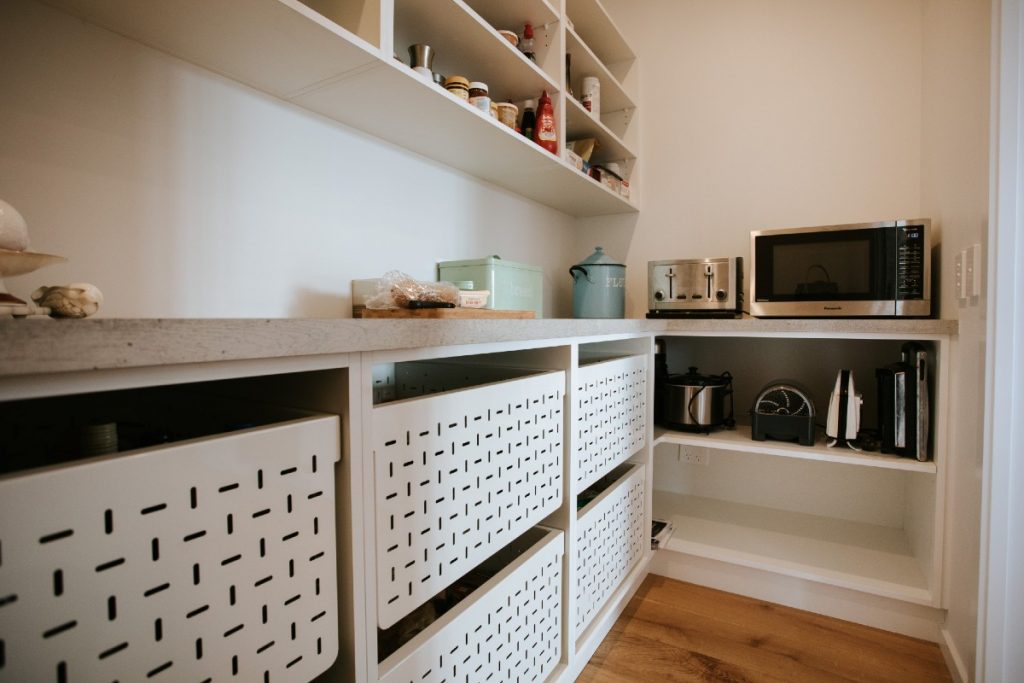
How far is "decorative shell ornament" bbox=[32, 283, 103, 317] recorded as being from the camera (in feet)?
1.75

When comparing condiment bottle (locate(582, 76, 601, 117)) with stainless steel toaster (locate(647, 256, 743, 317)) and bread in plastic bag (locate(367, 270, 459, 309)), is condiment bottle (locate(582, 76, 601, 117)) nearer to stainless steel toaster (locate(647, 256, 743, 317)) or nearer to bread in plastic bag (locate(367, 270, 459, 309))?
stainless steel toaster (locate(647, 256, 743, 317))

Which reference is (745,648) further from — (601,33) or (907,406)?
(601,33)

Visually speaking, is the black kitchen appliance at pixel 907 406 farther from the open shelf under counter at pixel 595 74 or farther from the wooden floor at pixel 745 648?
the open shelf under counter at pixel 595 74

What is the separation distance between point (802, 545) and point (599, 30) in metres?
2.29

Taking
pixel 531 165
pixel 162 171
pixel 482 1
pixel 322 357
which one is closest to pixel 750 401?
pixel 531 165

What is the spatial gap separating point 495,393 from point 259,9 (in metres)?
0.79

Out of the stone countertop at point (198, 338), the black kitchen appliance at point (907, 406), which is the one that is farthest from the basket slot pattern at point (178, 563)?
the black kitchen appliance at point (907, 406)

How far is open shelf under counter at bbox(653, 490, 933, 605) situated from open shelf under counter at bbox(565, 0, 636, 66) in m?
2.15

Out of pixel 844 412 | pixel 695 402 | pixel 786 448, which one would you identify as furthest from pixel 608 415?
pixel 844 412

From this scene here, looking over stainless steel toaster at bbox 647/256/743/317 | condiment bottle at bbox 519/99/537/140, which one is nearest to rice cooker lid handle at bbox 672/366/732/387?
stainless steel toaster at bbox 647/256/743/317

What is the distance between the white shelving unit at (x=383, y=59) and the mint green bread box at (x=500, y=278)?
0.36m

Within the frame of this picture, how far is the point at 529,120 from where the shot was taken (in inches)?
68.3

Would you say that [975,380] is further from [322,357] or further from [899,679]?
[322,357]

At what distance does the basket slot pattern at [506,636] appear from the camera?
807 mm
